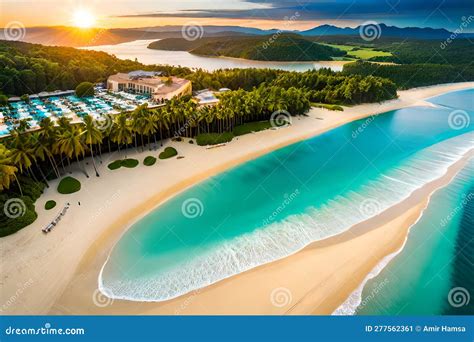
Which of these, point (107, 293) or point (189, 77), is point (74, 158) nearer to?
point (107, 293)

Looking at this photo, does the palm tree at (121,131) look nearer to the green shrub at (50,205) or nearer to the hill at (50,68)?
the green shrub at (50,205)

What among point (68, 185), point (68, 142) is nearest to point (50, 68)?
point (68, 142)

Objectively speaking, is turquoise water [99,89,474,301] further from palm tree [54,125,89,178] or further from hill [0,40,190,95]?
hill [0,40,190,95]

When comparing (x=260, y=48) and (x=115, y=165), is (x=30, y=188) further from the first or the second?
Answer: (x=260, y=48)

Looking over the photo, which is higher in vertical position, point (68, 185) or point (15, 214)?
point (15, 214)
